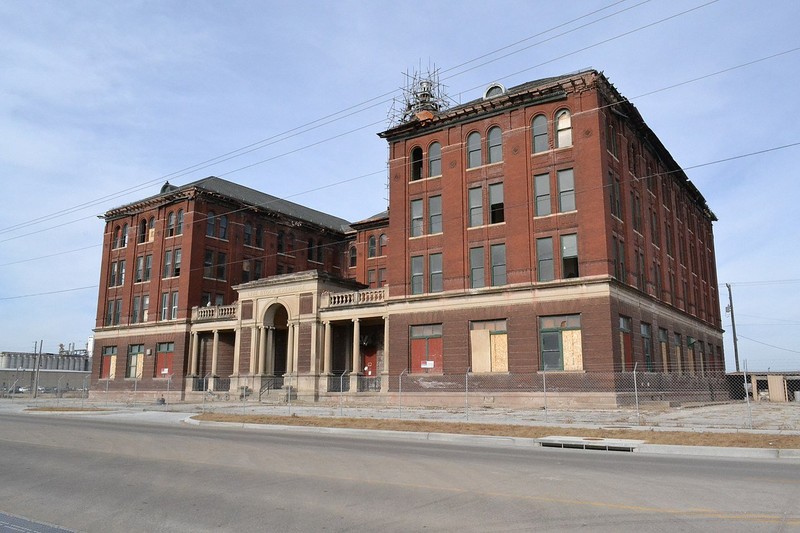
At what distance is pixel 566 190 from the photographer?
1291 inches

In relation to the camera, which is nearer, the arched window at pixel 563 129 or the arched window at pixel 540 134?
the arched window at pixel 563 129

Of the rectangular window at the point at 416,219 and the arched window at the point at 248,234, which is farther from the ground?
the arched window at the point at 248,234

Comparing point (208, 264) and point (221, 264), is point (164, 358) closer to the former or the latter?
point (208, 264)

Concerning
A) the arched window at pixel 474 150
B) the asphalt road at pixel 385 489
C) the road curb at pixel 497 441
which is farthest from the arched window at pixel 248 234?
the asphalt road at pixel 385 489

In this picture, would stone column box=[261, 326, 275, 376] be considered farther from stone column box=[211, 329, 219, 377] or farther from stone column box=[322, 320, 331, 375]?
stone column box=[322, 320, 331, 375]

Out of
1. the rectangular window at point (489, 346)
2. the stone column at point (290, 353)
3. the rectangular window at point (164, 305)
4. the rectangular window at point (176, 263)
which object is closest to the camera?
the rectangular window at point (489, 346)

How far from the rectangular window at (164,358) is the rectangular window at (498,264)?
3001 centimetres

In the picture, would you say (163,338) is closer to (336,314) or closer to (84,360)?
(336,314)

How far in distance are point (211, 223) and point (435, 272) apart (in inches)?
972

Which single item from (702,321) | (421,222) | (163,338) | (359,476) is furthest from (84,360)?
(359,476)

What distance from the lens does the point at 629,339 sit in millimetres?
32625

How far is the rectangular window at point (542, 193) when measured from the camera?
33250mm

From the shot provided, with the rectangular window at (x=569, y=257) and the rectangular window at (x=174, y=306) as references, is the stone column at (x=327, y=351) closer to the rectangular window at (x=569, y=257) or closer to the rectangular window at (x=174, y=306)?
the rectangular window at (x=174, y=306)

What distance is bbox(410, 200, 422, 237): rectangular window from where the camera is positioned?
124 ft
